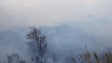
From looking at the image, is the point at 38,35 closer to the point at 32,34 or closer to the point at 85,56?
the point at 32,34

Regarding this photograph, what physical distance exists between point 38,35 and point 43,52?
265 cm

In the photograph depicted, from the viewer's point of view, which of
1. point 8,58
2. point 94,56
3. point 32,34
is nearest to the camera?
point 94,56

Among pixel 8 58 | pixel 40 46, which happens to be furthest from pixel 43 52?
pixel 8 58

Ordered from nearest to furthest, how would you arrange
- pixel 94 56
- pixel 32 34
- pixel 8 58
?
pixel 94 56 < pixel 32 34 < pixel 8 58

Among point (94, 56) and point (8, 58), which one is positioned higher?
point (94, 56)

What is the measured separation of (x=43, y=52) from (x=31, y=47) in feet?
7.58

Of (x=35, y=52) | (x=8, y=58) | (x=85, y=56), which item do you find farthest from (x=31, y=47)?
(x=85, y=56)

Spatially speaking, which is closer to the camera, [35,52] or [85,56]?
[85,56]

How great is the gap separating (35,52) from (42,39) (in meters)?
2.53

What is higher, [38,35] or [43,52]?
[38,35]

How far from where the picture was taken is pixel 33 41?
39.5 metres

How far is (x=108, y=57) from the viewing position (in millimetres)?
12414

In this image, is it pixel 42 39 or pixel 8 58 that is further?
pixel 8 58

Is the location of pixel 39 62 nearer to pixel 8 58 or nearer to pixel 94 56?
pixel 8 58
